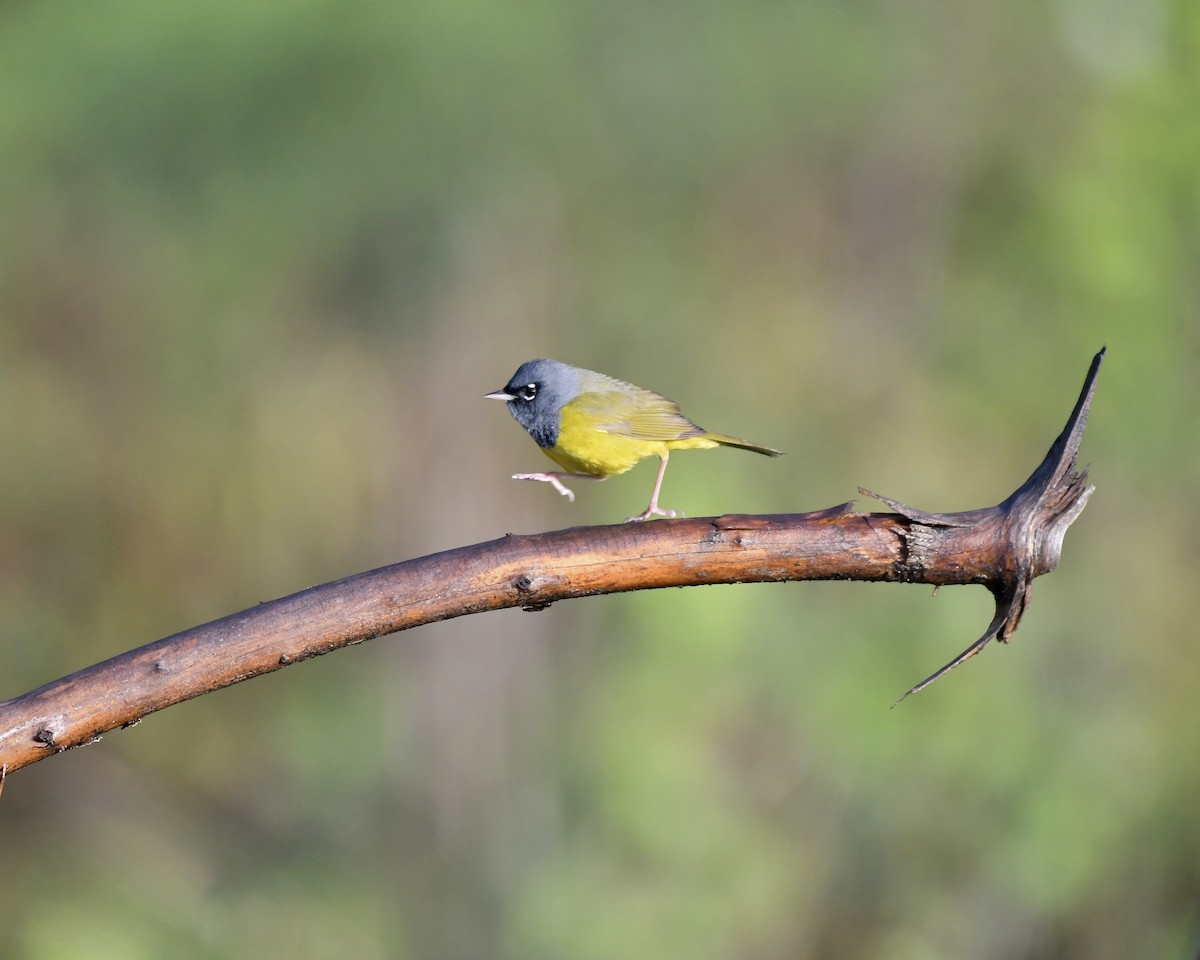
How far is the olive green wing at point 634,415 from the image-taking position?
3.13m

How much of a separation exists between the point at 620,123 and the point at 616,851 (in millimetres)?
4464

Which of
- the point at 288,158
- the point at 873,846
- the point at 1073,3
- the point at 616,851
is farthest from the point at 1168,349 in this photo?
the point at 288,158

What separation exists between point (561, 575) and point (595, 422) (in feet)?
3.56

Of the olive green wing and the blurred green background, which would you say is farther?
the blurred green background

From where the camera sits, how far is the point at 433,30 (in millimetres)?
6941

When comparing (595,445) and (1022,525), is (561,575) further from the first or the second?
(595,445)

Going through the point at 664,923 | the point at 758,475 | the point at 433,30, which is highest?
the point at 433,30

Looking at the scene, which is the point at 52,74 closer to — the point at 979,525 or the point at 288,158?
the point at 288,158

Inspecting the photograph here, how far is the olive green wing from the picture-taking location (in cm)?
313

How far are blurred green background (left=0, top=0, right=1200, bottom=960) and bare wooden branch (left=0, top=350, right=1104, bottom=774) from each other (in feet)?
13.8

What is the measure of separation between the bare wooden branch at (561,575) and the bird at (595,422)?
86 centimetres

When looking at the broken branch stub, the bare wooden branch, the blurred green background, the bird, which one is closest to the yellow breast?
the bird

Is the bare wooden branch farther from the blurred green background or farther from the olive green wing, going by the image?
the blurred green background

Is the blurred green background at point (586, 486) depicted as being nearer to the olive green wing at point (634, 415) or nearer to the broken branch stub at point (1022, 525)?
the olive green wing at point (634, 415)
